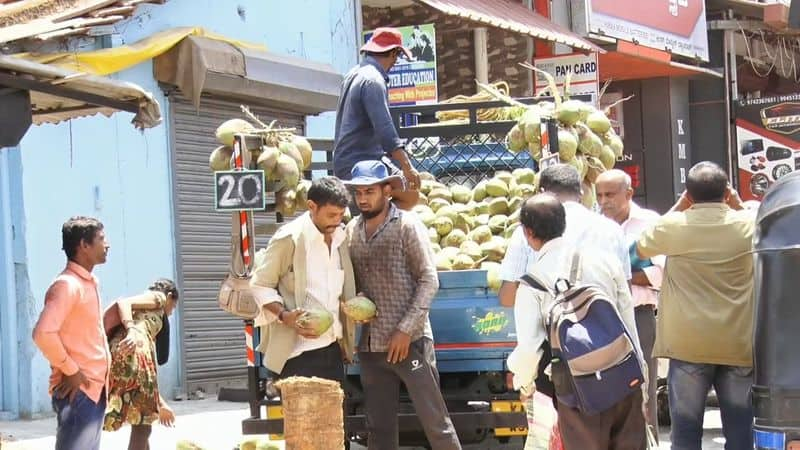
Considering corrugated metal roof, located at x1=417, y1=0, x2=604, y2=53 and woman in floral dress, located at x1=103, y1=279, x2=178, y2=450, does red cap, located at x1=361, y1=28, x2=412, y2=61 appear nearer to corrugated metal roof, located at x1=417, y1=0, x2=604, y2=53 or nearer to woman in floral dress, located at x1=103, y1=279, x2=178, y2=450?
woman in floral dress, located at x1=103, y1=279, x2=178, y2=450

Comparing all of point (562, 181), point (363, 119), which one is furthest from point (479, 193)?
point (562, 181)

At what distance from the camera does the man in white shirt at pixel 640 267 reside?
813 cm

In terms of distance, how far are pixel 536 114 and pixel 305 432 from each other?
321cm

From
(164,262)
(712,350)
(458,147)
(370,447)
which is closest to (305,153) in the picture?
(458,147)

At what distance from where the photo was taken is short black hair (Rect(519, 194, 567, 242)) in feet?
20.0

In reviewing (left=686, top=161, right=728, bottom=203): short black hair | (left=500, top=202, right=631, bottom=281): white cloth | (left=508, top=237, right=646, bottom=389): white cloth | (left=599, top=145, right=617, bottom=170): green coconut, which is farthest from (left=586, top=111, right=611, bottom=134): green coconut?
(left=508, top=237, right=646, bottom=389): white cloth

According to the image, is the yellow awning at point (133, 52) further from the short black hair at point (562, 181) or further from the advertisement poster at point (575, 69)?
the advertisement poster at point (575, 69)

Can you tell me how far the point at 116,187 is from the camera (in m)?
12.8

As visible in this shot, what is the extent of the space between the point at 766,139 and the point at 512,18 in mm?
7070

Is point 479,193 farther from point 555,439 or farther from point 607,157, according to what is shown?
point 555,439

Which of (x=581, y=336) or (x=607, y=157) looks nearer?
(x=581, y=336)

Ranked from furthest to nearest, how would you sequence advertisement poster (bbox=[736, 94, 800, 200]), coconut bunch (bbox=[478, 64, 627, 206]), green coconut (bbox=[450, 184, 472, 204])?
1. advertisement poster (bbox=[736, 94, 800, 200])
2. green coconut (bbox=[450, 184, 472, 204])
3. coconut bunch (bbox=[478, 64, 627, 206])

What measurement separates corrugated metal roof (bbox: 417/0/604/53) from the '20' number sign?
7439 mm

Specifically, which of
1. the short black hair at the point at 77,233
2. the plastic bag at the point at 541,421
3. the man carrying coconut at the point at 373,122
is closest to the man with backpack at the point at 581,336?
the plastic bag at the point at 541,421
